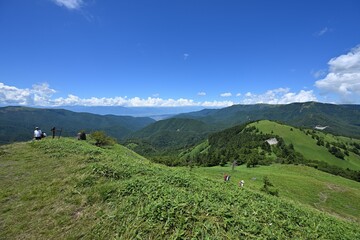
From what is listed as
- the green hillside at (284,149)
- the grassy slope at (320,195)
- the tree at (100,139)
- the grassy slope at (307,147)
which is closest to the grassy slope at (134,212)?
the grassy slope at (320,195)

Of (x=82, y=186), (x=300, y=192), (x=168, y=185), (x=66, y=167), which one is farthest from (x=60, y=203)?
(x=300, y=192)

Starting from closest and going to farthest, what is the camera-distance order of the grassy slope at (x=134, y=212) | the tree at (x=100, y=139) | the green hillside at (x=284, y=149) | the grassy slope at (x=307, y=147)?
the grassy slope at (x=134, y=212) < the tree at (x=100, y=139) < the green hillside at (x=284, y=149) < the grassy slope at (x=307, y=147)

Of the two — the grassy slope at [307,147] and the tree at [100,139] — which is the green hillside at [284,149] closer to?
the grassy slope at [307,147]

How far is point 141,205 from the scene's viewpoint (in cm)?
817

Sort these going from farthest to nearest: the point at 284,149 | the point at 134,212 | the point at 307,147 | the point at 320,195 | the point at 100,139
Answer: the point at 307,147 → the point at 284,149 → the point at 100,139 → the point at 320,195 → the point at 134,212

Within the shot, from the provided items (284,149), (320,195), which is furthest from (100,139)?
(284,149)

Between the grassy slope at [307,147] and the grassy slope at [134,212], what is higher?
the grassy slope at [134,212]

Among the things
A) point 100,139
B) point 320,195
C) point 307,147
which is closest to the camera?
point 320,195

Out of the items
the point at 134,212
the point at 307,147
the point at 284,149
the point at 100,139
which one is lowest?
the point at 307,147

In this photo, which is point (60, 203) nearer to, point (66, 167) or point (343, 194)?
point (66, 167)

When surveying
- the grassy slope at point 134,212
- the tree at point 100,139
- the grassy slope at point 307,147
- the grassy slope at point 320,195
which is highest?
the grassy slope at point 134,212

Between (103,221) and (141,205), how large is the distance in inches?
54.8

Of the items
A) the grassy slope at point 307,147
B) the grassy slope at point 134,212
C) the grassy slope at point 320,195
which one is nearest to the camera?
the grassy slope at point 134,212

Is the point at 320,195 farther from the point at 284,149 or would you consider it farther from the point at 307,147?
the point at 307,147
